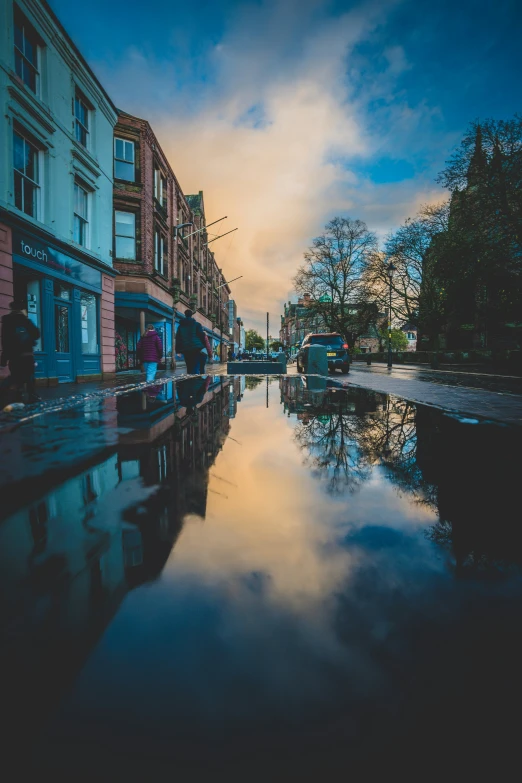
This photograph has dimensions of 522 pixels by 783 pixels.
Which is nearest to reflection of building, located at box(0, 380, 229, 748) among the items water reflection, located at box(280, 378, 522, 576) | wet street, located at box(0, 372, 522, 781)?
wet street, located at box(0, 372, 522, 781)

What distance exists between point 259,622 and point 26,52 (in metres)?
16.4

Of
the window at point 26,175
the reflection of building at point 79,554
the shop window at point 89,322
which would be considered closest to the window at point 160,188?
the shop window at point 89,322

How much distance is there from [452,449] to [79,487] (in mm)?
3042

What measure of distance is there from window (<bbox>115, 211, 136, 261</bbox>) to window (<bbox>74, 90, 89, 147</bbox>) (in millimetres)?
6102

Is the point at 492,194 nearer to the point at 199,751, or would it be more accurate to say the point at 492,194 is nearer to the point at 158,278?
the point at 158,278

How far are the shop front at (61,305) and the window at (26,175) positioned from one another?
3.37ft

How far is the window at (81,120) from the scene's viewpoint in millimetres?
14633

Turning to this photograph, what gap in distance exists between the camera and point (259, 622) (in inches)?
49.1

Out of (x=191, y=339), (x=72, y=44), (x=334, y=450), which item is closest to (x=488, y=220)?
(x=191, y=339)

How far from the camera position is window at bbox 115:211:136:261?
21.5 metres

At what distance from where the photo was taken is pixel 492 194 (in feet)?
61.6

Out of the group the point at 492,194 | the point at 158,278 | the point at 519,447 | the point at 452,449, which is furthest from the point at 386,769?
the point at 158,278

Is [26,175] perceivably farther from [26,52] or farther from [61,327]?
[61,327]

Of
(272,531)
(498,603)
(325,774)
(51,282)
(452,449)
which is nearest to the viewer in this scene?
(325,774)
